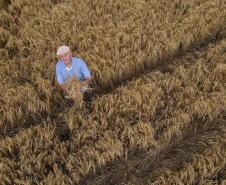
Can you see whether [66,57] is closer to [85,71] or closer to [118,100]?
[85,71]

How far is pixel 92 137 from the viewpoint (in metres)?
1.84

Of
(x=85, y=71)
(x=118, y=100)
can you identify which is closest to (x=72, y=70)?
(x=85, y=71)

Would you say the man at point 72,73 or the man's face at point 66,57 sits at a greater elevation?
the man's face at point 66,57

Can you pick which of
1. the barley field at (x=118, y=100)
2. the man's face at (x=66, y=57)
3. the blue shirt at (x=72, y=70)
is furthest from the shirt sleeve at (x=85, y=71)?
the barley field at (x=118, y=100)

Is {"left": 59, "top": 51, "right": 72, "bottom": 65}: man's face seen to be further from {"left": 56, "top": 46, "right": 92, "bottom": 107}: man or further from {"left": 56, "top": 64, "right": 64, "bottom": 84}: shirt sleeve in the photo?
{"left": 56, "top": 64, "right": 64, "bottom": 84}: shirt sleeve

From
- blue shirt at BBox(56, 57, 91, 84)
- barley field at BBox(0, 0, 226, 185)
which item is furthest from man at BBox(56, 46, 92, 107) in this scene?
barley field at BBox(0, 0, 226, 185)

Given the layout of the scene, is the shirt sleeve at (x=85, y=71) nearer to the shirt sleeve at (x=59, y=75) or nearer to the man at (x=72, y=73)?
the man at (x=72, y=73)

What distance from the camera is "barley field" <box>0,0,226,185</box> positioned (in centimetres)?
170

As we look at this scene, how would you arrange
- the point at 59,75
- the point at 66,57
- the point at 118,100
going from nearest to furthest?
the point at 66,57, the point at 59,75, the point at 118,100

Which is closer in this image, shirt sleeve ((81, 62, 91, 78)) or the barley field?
the barley field

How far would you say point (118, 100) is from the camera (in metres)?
2.06

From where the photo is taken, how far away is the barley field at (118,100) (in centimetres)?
170

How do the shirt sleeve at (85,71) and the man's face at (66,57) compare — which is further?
the shirt sleeve at (85,71)

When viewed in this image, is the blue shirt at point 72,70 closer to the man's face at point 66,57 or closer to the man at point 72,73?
the man at point 72,73
